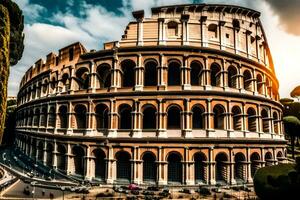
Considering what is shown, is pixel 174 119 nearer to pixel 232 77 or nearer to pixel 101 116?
pixel 101 116

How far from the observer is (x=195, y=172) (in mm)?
20750

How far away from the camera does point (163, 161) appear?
19.9 meters

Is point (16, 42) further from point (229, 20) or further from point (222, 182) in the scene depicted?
point (222, 182)

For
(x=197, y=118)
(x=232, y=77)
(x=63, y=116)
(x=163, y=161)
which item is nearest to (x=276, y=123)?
(x=232, y=77)

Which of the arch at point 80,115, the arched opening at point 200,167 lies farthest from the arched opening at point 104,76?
the arched opening at point 200,167

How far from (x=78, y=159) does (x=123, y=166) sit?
4799 mm

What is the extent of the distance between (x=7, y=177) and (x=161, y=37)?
19.1 m

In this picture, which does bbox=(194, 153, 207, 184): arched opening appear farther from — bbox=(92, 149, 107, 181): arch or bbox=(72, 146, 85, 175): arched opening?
bbox=(72, 146, 85, 175): arched opening

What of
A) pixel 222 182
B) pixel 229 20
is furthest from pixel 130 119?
pixel 229 20

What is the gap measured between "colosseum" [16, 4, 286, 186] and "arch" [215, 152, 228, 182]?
0.09 meters

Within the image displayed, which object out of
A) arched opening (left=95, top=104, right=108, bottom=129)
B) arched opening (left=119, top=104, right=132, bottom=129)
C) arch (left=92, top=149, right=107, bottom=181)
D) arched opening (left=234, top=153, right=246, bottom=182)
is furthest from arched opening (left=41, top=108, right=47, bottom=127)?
arched opening (left=234, top=153, right=246, bottom=182)

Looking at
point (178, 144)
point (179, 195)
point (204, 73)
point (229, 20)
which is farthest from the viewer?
point (229, 20)

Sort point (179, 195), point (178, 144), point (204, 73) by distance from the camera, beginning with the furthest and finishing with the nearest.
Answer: point (204, 73) → point (178, 144) → point (179, 195)

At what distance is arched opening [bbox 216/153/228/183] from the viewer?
20.8 meters
